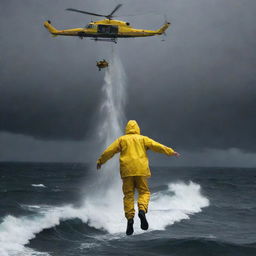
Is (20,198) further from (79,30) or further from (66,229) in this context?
(79,30)

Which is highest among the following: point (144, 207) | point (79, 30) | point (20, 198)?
point (79, 30)

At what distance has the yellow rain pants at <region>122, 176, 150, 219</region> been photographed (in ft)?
26.6

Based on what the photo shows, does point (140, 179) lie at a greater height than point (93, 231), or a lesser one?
lesser

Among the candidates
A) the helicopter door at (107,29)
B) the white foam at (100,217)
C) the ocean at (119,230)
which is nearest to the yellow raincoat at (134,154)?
the ocean at (119,230)

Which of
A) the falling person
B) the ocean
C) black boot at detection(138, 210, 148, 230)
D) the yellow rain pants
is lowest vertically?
black boot at detection(138, 210, 148, 230)

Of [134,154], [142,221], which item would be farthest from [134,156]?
[142,221]

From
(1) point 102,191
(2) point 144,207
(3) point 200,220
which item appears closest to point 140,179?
(2) point 144,207

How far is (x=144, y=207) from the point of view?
316 inches

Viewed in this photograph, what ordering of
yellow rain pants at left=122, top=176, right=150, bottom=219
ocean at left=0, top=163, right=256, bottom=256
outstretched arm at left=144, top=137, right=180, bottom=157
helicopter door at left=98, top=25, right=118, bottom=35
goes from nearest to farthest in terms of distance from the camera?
outstretched arm at left=144, top=137, right=180, bottom=157, yellow rain pants at left=122, top=176, right=150, bottom=219, ocean at left=0, top=163, right=256, bottom=256, helicopter door at left=98, top=25, right=118, bottom=35

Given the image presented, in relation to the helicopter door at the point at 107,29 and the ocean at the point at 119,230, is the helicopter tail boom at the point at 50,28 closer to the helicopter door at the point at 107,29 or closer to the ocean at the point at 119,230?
the helicopter door at the point at 107,29

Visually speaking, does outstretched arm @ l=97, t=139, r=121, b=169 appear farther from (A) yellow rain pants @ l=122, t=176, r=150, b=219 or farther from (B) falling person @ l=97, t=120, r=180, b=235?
(A) yellow rain pants @ l=122, t=176, r=150, b=219

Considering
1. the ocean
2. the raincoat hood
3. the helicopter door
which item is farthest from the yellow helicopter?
the raincoat hood

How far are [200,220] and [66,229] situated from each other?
14.0 m

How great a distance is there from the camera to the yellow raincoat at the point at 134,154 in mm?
7879
